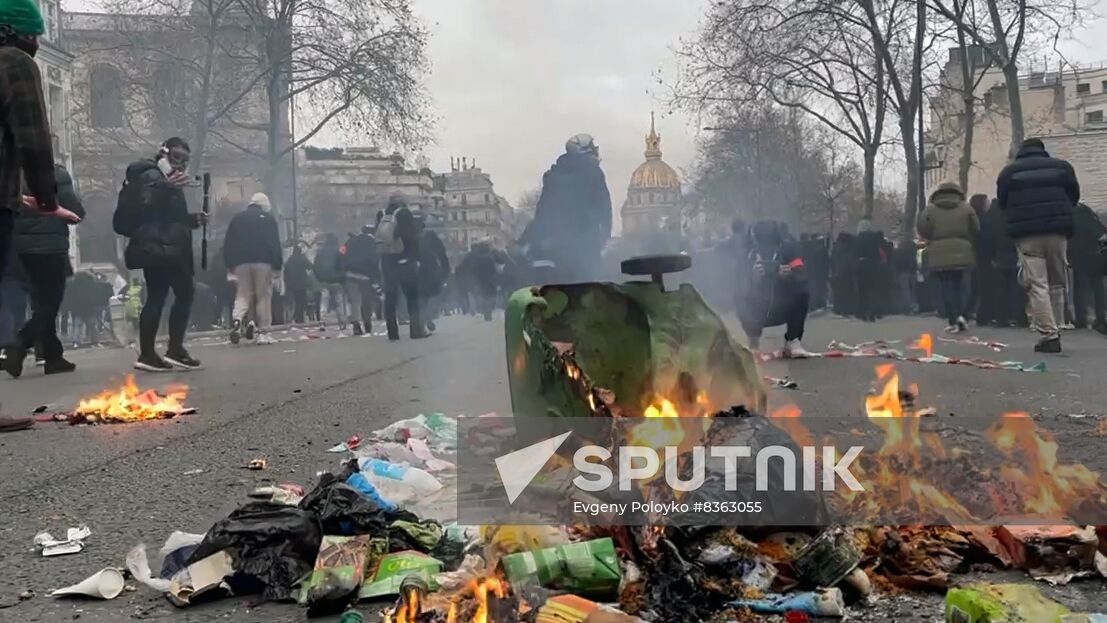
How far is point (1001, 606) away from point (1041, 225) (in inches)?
339

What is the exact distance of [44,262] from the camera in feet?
32.4

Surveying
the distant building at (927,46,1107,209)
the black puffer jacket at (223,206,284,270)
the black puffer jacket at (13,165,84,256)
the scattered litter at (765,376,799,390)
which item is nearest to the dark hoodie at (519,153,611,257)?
the scattered litter at (765,376,799,390)

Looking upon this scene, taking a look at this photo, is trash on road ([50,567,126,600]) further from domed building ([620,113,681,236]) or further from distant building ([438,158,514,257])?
distant building ([438,158,514,257])

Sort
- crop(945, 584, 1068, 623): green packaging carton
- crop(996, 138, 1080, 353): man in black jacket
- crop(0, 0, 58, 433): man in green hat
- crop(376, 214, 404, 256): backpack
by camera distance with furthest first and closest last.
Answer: crop(376, 214, 404, 256): backpack → crop(996, 138, 1080, 353): man in black jacket → crop(0, 0, 58, 433): man in green hat → crop(945, 584, 1068, 623): green packaging carton

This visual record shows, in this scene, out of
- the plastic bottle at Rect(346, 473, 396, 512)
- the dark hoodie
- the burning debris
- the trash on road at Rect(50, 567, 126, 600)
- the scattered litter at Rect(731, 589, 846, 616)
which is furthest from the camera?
the dark hoodie

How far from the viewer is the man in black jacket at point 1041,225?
9984 mm

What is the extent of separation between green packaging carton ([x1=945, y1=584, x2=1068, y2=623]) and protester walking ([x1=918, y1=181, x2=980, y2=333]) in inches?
434

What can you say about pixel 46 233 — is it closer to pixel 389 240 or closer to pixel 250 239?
pixel 250 239

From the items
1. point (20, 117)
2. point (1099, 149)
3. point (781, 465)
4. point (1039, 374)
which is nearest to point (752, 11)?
point (1039, 374)

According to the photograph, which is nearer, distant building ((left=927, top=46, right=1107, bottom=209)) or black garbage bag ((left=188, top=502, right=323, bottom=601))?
black garbage bag ((left=188, top=502, right=323, bottom=601))

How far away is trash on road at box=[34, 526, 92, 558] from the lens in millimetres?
3461

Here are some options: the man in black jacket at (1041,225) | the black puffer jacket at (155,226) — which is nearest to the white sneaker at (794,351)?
the man in black jacket at (1041,225)

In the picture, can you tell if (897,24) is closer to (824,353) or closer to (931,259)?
(931,259)

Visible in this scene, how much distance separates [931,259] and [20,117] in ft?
34.1
